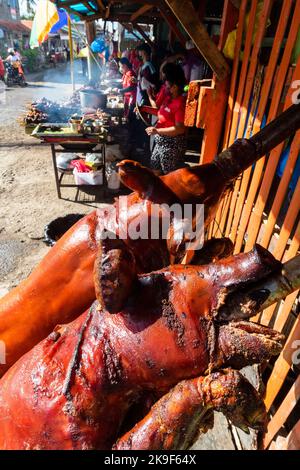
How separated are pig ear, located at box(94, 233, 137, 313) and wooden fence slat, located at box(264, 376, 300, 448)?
1.57m

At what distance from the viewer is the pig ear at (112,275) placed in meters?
1.09

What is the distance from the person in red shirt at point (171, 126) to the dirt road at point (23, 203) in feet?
6.04

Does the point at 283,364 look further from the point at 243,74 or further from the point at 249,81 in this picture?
the point at 243,74

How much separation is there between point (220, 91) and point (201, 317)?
2.61 m

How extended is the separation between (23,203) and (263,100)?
516 cm

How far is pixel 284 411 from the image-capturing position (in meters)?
2.16

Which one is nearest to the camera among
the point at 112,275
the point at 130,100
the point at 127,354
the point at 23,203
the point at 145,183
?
the point at 112,275

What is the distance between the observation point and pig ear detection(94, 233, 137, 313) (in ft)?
3.58

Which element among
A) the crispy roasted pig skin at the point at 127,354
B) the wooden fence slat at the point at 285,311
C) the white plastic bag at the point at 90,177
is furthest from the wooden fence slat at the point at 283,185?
the white plastic bag at the point at 90,177

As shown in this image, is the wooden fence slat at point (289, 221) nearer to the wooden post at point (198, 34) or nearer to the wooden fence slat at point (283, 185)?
the wooden fence slat at point (283, 185)

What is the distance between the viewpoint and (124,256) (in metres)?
1.15

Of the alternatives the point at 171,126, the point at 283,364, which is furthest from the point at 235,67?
the point at 283,364
